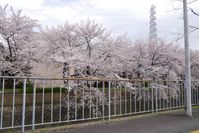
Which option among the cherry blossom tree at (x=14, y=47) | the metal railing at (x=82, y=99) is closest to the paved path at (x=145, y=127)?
the metal railing at (x=82, y=99)

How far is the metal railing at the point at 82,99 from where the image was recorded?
858 centimetres

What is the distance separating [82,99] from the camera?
958 cm

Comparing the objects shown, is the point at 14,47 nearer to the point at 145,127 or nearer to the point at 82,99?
the point at 82,99

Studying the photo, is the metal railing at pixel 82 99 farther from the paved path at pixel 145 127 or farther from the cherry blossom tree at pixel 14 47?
the cherry blossom tree at pixel 14 47

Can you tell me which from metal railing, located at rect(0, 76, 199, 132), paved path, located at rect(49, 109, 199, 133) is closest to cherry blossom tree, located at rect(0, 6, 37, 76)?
metal railing, located at rect(0, 76, 199, 132)

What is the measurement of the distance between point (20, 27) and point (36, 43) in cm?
124

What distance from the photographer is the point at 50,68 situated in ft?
46.7

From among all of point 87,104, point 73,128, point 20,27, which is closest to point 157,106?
point 87,104

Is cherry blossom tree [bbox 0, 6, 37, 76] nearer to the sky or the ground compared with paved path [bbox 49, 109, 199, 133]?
nearer to the sky

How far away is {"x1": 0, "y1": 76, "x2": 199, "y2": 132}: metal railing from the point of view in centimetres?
858

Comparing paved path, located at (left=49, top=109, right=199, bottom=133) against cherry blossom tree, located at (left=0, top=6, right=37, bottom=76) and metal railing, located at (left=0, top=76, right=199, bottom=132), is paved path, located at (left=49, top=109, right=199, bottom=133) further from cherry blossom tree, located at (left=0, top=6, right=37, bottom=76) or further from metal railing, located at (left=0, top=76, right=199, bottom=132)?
cherry blossom tree, located at (left=0, top=6, right=37, bottom=76)

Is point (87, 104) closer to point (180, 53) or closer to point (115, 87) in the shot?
point (115, 87)

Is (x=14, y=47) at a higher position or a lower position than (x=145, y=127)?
higher

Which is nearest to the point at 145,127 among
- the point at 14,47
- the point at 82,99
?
the point at 82,99
